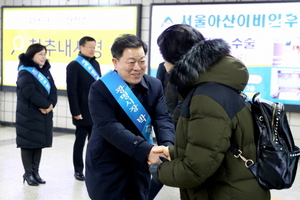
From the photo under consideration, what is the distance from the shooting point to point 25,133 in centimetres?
419

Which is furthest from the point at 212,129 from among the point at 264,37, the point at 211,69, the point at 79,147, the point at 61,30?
the point at 61,30

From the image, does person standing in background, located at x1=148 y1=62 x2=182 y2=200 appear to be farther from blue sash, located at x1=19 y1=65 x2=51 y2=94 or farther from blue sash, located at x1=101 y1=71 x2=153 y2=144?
blue sash, located at x1=19 y1=65 x2=51 y2=94

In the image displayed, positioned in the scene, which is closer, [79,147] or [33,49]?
[33,49]

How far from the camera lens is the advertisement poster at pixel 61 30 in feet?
21.2

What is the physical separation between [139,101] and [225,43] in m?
0.77

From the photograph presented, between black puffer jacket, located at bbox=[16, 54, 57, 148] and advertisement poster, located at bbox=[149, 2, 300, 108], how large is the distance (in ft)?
7.97

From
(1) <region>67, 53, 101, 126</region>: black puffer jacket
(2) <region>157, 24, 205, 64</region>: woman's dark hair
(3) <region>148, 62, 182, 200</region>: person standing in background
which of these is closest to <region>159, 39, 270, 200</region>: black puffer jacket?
(2) <region>157, 24, 205, 64</region>: woman's dark hair

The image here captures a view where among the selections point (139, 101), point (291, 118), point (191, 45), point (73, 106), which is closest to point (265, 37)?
point (291, 118)

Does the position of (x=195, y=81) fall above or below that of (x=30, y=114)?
above

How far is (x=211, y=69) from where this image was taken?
1.63m

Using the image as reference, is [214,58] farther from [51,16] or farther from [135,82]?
[51,16]

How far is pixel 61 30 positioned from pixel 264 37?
320 centimetres

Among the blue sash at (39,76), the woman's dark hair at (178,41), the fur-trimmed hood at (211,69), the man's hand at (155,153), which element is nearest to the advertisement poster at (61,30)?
the blue sash at (39,76)

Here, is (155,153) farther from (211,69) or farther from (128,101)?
(211,69)
